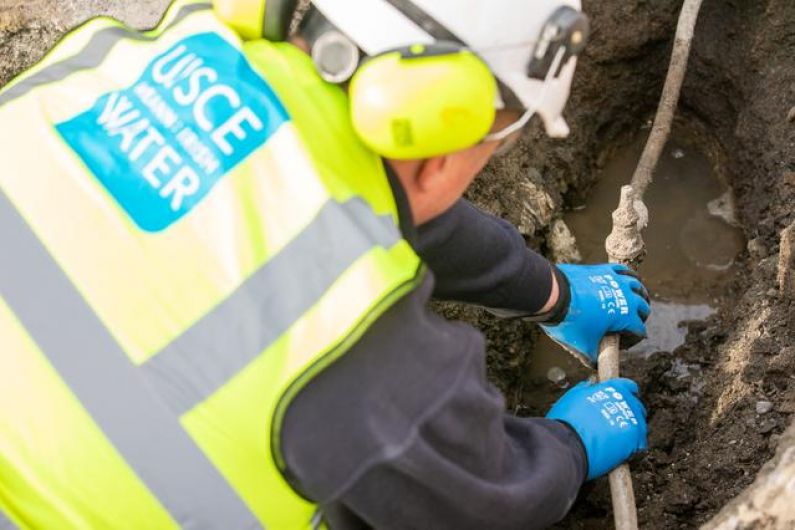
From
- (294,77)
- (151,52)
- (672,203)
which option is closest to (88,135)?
(151,52)

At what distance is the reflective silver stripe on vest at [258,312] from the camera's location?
3.90 ft

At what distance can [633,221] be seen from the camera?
219cm

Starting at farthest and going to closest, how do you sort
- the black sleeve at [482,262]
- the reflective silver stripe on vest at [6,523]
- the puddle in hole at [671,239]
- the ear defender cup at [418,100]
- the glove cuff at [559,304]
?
1. the puddle in hole at [671,239]
2. the glove cuff at [559,304]
3. the black sleeve at [482,262]
4. the reflective silver stripe on vest at [6,523]
5. the ear defender cup at [418,100]

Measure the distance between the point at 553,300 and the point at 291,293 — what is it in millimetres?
1086

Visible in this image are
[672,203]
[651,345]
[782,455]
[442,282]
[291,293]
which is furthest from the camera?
[672,203]

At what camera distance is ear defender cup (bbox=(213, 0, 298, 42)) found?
4.44 feet

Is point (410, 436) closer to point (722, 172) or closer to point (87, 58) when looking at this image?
point (87, 58)

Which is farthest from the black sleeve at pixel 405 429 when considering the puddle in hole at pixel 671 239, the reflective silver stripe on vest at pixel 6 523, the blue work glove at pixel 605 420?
the puddle in hole at pixel 671 239

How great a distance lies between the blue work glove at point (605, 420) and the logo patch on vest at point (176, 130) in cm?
102

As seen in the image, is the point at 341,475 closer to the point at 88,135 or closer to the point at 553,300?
the point at 88,135

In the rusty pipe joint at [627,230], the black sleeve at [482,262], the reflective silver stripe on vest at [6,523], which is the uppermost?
the reflective silver stripe on vest at [6,523]

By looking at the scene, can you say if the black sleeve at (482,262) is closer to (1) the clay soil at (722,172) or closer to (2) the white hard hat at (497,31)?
(1) the clay soil at (722,172)

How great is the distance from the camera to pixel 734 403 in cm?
204

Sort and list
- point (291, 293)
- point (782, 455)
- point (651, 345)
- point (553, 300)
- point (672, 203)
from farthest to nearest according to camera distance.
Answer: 1. point (672, 203)
2. point (651, 345)
3. point (553, 300)
4. point (782, 455)
5. point (291, 293)
